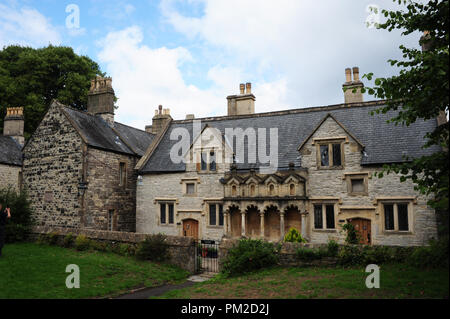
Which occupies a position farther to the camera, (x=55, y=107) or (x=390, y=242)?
(x=55, y=107)

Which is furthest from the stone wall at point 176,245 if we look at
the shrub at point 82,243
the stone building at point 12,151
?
the stone building at point 12,151

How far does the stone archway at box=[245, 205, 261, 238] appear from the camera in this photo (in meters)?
23.1

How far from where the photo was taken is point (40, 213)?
81.4 ft

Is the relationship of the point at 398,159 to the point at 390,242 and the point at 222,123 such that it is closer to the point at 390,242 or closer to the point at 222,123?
the point at 390,242

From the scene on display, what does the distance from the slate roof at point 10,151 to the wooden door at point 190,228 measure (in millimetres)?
13447

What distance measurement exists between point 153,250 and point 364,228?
40.6ft

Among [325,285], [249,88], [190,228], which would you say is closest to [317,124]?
[249,88]

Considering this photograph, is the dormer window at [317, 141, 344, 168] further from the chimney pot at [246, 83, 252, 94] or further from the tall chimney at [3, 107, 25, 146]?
the tall chimney at [3, 107, 25, 146]

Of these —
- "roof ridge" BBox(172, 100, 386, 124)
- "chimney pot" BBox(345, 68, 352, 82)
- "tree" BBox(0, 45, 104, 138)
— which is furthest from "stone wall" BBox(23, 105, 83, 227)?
"chimney pot" BBox(345, 68, 352, 82)

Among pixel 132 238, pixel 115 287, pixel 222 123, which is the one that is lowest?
pixel 115 287

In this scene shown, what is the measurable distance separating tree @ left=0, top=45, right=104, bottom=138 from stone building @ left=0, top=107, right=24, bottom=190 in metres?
4.53
